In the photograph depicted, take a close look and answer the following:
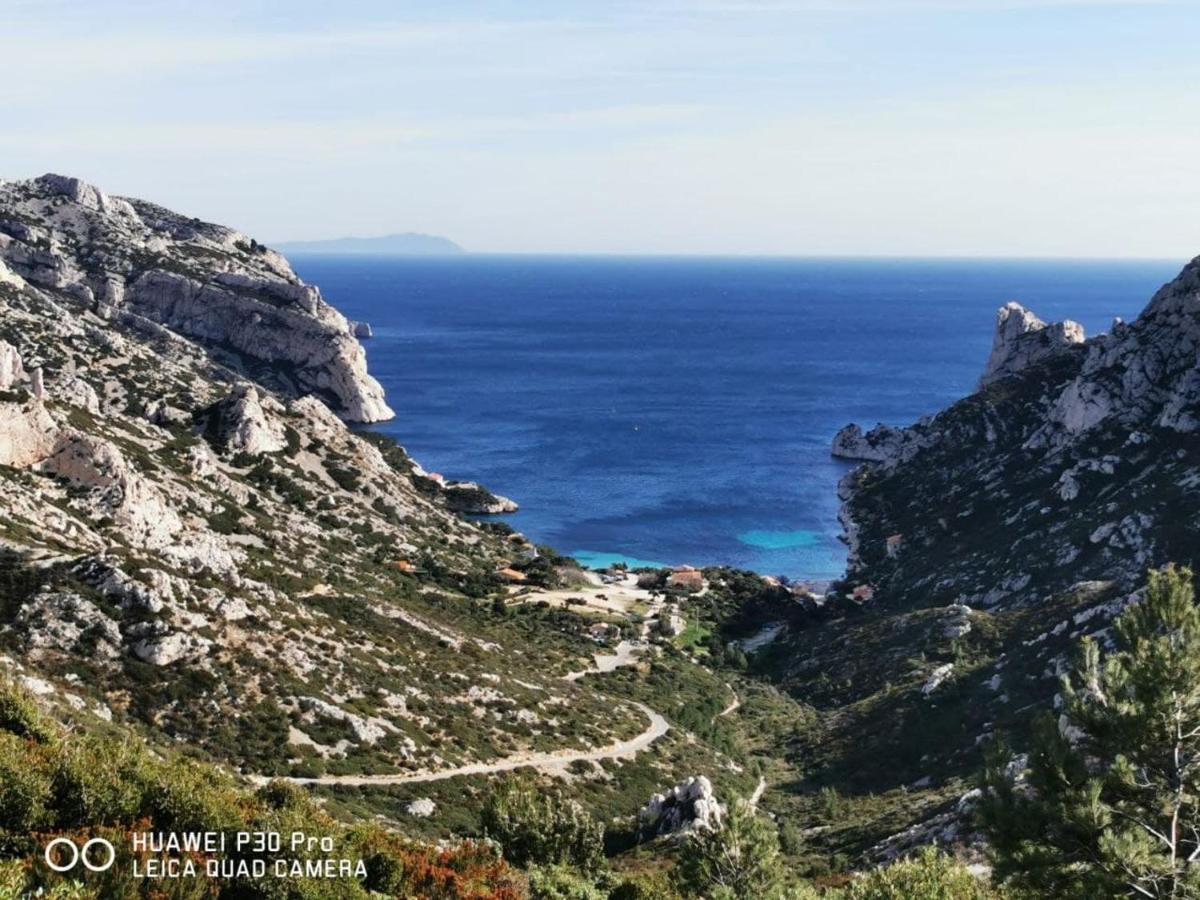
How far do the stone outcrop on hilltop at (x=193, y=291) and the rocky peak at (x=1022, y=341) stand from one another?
107945 mm

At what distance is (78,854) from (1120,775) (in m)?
20.5

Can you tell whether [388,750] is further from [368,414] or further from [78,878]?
[368,414]

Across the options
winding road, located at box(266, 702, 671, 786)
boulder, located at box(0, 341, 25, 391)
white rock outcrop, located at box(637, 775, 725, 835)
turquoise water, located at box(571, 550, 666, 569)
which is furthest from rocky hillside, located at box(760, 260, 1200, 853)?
boulder, located at box(0, 341, 25, 391)

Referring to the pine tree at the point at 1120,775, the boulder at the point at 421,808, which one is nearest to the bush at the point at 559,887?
the pine tree at the point at 1120,775

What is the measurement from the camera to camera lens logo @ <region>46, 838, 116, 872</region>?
15.6 meters

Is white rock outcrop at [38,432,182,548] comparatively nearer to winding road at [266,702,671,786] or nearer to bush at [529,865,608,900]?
winding road at [266,702,671,786]

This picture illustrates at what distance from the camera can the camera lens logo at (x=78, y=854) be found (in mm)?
15641

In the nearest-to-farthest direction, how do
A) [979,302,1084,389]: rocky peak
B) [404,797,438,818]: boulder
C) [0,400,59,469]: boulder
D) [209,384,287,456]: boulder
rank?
1. [404,797,438,818]: boulder
2. [0,400,59,469]: boulder
3. [209,384,287,456]: boulder
4. [979,302,1084,389]: rocky peak

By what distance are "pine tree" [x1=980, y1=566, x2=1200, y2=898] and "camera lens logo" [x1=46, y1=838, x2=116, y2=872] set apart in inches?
720

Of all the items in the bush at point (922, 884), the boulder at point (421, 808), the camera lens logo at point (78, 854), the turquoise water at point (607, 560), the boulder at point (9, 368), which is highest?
the boulder at point (9, 368)

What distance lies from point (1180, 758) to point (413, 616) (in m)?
52.2

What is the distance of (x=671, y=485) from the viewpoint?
14512 centimetres

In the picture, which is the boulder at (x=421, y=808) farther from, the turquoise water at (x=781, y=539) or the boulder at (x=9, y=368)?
the turquoise water at (x=781, y=539)

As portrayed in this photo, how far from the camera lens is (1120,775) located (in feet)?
65.2
